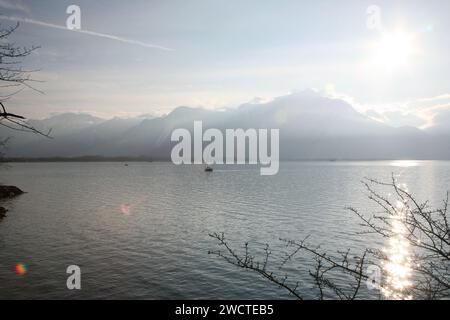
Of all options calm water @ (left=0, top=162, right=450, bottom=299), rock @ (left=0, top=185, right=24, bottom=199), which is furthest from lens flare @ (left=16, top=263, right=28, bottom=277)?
rock @ (left=0, top=185, right=24, bottom=199)

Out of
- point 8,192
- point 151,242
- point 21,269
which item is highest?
point 8,192

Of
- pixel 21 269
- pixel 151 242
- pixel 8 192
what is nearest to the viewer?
pixel 21 269

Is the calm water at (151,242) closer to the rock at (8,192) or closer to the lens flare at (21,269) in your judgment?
the lens flare at (21,269)

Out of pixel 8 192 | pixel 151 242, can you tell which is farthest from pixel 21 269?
pixel 8 192

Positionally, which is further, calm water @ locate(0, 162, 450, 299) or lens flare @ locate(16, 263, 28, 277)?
lens flare @ locate(16, 263, 28, 277)

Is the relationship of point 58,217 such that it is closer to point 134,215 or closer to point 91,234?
point 134,215

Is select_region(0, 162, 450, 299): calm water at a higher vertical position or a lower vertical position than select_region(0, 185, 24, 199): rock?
lower

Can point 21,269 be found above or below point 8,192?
below

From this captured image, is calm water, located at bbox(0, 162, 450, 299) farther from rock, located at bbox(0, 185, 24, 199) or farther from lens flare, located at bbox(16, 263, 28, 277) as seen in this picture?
rock, located at bbox(0, 185, 24, 199)

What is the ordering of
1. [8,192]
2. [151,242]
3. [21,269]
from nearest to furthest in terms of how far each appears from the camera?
[21,269] → [151,242] → [8,192]

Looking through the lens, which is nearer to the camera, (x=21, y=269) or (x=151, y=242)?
(x=21, y=269)

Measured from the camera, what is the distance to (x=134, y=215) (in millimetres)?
57156

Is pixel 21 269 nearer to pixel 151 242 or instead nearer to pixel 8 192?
pixel 151 242
